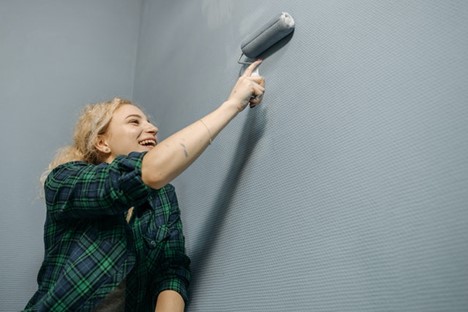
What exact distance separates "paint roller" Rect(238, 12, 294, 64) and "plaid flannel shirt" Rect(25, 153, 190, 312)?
1.28ft

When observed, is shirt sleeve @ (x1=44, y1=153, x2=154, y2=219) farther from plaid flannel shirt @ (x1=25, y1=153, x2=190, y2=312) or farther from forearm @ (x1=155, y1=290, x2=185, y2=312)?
forearm @ (x1=155, y1=290, x2=185, y2=312)

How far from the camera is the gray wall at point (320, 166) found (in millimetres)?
568

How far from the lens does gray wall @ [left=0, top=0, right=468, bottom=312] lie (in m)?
0.57

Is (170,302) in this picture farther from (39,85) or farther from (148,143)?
(39,85)

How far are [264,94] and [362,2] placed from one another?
0.31 metres

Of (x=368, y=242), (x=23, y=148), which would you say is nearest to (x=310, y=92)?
(x=368, y=242)

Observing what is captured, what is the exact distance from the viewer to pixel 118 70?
1.81 metres

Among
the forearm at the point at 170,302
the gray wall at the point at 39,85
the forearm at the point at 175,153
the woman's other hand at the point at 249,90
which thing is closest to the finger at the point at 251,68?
the woman's other hand at the point at 249,90

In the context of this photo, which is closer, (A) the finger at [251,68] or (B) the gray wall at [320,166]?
(B) the gray wall at [320,166]

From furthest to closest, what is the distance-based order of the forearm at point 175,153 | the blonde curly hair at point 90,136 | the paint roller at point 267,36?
the blonde curly hair at point 90,136 → the paint roller at point 267,36 → the forearm at point 175,153

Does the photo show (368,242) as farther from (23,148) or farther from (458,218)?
(23,148)

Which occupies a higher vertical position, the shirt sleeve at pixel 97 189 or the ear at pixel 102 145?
the ear at pixel 102 145

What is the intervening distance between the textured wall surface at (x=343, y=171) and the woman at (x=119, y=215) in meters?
0.08

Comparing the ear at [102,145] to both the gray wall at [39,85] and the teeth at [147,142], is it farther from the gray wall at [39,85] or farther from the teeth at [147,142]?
Result: the gray wall at [39,85]
